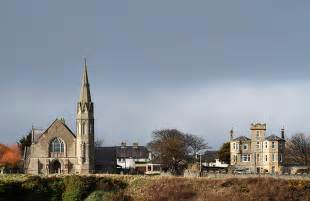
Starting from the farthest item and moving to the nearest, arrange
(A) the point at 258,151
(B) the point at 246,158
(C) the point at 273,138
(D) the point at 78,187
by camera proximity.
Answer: (B) the point at 246,158 → (A) the point at 258,151 → (C) the point at 273,138 → (D) the point at 78,187

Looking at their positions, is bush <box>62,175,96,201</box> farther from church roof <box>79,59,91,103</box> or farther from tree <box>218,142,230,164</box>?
tree <box>218,142,230,164</box>

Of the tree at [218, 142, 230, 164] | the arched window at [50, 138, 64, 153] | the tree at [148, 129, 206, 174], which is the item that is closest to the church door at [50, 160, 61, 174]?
the arched window at [50, 138, 64, 153]

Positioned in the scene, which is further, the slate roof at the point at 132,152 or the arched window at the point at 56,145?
the slate roof at the point at 132,152

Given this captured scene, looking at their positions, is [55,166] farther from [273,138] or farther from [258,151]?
[273,138]

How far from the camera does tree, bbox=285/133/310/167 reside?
366 feet

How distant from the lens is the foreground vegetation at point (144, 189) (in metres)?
53.6

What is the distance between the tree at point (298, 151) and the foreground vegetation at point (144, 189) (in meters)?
53.8

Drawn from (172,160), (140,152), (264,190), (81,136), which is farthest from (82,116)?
(140,152)

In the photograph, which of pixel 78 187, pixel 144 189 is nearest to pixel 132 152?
pixel 144 189

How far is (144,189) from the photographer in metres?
55.7

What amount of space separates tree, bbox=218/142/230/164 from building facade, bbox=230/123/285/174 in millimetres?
12378

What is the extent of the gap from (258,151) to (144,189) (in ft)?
138

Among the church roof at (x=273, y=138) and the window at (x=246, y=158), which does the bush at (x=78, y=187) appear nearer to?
the church roof at (x=273, y=138)

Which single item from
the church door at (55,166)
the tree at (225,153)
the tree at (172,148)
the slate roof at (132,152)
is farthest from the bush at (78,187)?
the slate roof at (132,152)
